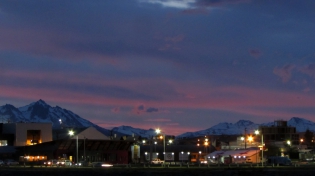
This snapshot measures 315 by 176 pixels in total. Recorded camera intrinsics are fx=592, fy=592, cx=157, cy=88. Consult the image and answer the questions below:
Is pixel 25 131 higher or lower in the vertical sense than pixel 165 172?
higher

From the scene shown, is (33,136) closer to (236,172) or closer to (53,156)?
(53,156)

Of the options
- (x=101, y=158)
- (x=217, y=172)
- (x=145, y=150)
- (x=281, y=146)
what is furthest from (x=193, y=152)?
(x=217, y=172)

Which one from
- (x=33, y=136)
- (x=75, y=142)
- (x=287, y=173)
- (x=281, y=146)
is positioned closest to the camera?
(x=287, y=173)

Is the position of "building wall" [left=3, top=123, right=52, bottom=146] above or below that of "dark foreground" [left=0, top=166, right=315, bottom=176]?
above

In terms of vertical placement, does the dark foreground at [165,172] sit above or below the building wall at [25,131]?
below

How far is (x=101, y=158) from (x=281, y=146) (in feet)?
208

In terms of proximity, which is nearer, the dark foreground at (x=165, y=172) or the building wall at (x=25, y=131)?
the dark foreground at (x=165, y=172)

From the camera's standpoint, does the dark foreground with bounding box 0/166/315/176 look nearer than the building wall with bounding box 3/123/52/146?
Yes

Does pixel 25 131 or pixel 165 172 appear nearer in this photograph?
pixel 165 172

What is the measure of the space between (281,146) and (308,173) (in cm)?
10146

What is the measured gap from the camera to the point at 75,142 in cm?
15925

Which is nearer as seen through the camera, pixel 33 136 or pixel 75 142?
pixel 75 142

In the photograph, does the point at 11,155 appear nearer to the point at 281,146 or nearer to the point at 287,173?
the point at 281,146

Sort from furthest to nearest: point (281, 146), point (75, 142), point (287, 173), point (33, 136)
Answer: point (281, 146) < point (33, 136) < point (75, 142) < point (287, 173)
